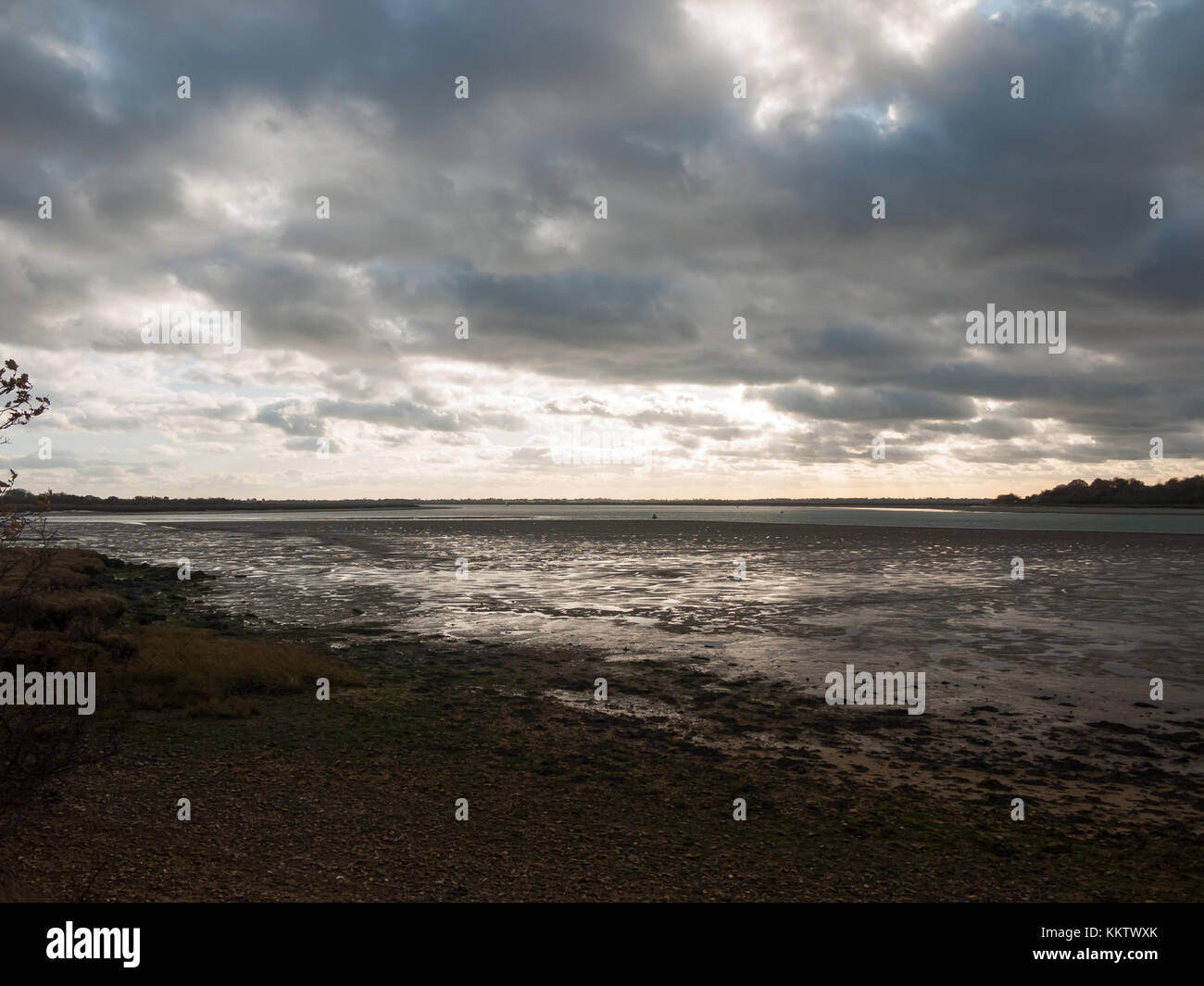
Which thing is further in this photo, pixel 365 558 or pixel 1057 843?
pixel 365 558

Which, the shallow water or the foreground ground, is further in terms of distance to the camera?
the shallow water

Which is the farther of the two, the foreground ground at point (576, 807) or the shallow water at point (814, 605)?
the shallow water at point (814, 605)

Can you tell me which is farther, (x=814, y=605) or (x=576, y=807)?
(x=814, y=605)

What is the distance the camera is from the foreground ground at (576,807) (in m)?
7.67

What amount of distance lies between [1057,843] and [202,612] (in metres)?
26.6

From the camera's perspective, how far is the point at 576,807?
32.3ft

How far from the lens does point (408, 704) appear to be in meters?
15.2

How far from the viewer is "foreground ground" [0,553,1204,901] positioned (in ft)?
25.2
